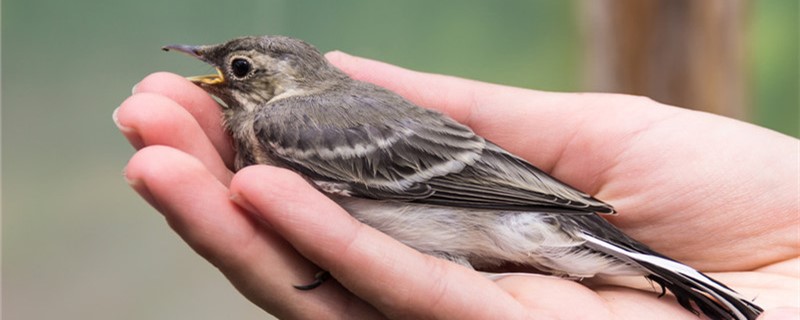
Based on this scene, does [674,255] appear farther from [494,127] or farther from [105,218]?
[105,218]

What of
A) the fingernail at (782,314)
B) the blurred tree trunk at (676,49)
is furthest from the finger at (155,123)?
the blurred tree trunk at (676,49)

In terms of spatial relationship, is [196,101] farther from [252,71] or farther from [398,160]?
[398,160]

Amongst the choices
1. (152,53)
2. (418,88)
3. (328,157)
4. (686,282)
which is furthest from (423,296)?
(152,53)

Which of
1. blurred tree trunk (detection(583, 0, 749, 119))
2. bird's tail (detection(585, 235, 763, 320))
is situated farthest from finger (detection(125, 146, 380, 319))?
blurred tree trunk (detection(583, 0, 749, 119))

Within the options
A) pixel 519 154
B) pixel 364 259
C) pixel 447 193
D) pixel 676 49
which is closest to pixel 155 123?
pixel 364 259

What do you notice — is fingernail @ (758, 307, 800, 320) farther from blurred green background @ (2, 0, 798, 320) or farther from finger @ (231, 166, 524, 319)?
blurred green background @ (2, 0, 798, 320)
